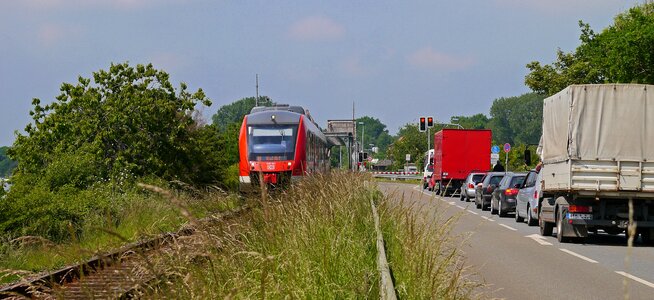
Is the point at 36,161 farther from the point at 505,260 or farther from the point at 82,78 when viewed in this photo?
the point at 505,260

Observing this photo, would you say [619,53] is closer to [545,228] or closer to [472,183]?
[472,183]

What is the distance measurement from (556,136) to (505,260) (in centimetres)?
496

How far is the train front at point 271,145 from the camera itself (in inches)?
1200

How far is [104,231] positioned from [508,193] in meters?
24.8

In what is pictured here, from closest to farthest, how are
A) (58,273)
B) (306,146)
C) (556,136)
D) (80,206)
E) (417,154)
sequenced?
(58,273) → (556,136) → (80,206) → (306,146) → (417,154)

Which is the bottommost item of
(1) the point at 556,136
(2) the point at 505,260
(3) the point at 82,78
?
(2) the point at 505,260

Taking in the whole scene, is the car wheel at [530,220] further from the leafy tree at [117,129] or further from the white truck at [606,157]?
the leafy tree at [117,129]

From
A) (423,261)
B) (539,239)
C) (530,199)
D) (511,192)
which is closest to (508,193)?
(511,192)

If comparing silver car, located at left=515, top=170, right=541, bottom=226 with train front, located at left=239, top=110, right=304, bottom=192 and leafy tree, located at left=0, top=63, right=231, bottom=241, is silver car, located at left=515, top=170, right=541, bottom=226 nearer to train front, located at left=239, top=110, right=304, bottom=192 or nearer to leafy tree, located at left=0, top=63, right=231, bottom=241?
train front, located at left=239, top=110, right=304, bottom=192

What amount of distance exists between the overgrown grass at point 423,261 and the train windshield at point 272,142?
17.1 meters

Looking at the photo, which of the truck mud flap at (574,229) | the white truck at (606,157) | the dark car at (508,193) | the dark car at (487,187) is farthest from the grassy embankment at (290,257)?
the dark car at (487,187)

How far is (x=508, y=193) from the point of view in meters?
28.3

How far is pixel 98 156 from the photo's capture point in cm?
3394

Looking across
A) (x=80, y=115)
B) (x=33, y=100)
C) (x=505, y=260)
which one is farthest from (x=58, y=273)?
(x=33, y=100)
